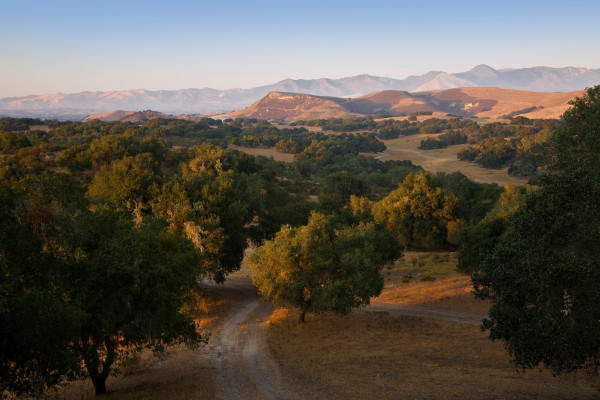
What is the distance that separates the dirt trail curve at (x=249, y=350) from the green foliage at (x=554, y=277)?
10413 mm

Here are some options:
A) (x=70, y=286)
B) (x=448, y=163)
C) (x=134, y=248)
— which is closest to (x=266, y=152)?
(x=448, y=163)

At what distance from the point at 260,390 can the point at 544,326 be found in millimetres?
13145

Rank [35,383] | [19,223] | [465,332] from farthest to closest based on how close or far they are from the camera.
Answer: [465,332] → [19,223] → [35,383]

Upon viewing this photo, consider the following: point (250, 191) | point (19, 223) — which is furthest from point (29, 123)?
point (19, 223)

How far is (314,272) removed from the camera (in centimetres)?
3156

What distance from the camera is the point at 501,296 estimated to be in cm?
1661

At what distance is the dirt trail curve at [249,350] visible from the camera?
68.5ft

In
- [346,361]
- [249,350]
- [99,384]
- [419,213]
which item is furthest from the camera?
[419,213]

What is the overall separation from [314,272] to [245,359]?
830cm

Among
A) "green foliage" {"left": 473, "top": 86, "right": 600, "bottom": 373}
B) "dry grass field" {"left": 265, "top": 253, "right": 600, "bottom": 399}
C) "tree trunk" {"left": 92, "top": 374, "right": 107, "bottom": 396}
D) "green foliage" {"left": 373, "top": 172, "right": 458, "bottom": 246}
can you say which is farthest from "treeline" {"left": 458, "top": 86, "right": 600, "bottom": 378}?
"green foliage" {"left": 373, "top": 172, "right": 458, "bottom": 246}

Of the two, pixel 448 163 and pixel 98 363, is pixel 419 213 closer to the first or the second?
pixel 98 363

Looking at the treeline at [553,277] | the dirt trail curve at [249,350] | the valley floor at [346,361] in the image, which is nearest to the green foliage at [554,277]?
the treeline at [553,277]

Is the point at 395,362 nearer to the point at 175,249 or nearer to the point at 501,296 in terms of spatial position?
the point at 501,296

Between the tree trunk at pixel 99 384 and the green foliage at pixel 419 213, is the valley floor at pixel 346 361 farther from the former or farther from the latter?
the green foliage at pixel 419 213
